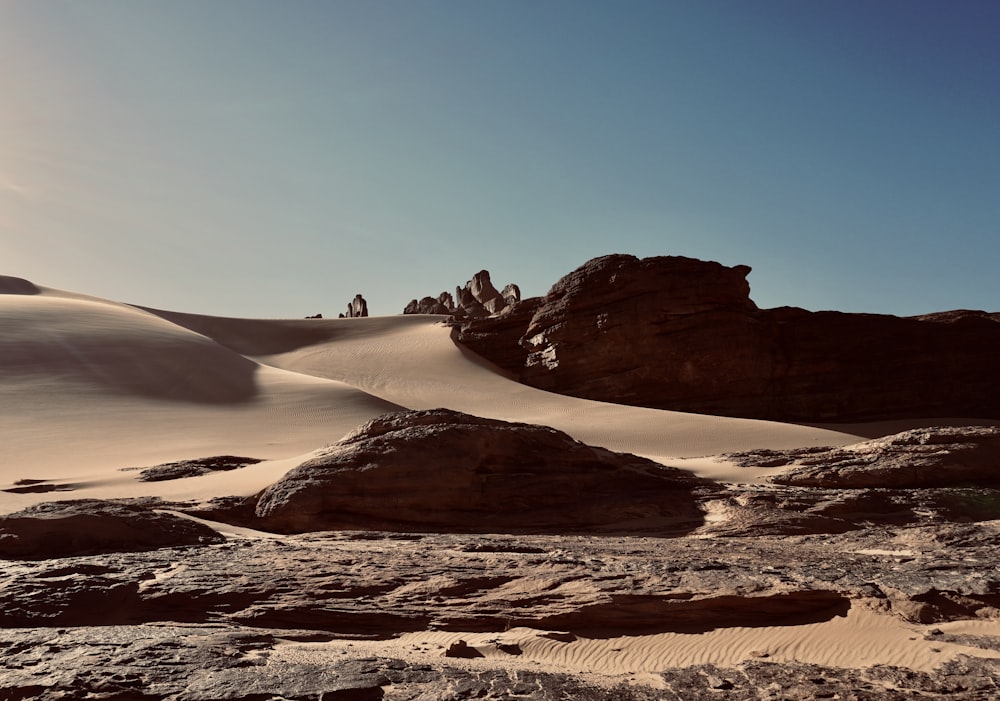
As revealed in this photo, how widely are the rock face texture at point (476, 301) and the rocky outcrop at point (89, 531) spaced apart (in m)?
38.9

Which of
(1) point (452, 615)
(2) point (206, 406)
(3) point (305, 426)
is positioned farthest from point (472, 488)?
(2) point (206, 406)

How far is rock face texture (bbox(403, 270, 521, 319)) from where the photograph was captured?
4922 cm

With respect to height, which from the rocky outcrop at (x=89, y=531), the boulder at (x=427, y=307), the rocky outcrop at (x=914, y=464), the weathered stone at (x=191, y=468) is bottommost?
the weathered stone at (x=191, y=468)

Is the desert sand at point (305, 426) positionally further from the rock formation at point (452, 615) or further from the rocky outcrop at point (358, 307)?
the rocky outcrop at point (358, 307)

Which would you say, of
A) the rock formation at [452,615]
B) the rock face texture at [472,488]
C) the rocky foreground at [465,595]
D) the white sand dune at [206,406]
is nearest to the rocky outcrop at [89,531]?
the rocky foreground at [465,595]

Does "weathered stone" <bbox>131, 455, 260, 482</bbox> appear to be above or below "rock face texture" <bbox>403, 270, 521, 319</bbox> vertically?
below

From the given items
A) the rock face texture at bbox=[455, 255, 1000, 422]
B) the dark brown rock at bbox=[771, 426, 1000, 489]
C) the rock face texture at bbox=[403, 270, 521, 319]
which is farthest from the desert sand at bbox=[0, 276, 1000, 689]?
the rock face texture at bbox=[403, 270, 521, 319]

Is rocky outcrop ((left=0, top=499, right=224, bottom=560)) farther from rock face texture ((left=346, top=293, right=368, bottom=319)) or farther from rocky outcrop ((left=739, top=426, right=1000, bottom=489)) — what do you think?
rock face texture ((left=346, top=293, right=368, bottom=319))

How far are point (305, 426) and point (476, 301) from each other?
106 ft

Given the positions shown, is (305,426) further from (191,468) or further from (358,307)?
(358,307)

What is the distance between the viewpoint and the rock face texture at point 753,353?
26906 millimetres

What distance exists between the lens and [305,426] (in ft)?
74.3

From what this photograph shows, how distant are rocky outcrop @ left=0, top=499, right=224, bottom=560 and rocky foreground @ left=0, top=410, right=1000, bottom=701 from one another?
0.07ft

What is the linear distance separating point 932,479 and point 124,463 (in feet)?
53.8
